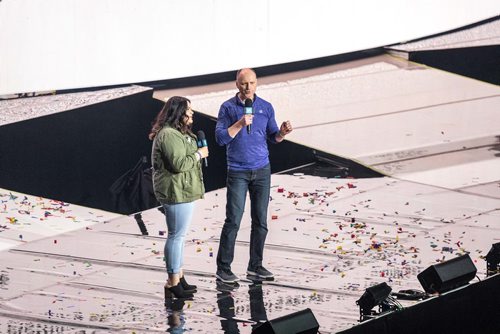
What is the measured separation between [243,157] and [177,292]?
38.5 inches

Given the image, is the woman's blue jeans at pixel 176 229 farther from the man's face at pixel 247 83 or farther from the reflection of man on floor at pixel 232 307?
the man's face at pixel 247 83

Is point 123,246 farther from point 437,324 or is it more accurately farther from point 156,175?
point 437,324

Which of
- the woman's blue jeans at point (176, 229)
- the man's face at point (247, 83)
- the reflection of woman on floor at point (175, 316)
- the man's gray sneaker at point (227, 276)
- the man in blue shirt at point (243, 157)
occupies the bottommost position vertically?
the reflection of woman on floor at point (175, 316)

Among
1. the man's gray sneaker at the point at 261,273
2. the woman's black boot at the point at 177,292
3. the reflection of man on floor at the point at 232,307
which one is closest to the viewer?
the reflection of man on floor at the point at 232,307

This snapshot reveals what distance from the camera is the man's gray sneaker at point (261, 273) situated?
7.62 meters

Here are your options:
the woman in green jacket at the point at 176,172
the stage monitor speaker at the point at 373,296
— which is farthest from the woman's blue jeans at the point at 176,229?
the stage monitor speaker at the point at 373,296

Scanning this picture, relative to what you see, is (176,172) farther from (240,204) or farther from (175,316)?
(175,316)

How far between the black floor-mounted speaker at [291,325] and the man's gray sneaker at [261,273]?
1833mm

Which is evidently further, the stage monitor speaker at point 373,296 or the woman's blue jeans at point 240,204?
the woman's blue jeans at point 240,204

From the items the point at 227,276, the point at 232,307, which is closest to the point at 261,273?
the point at 227,276

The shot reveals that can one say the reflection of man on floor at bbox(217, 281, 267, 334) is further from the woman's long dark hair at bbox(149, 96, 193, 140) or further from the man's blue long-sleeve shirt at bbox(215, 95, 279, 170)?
the woman's long dark hair at bbox(149, 96, 193, 140)

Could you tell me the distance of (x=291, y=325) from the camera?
566cm

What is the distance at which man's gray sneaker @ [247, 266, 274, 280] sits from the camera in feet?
25.0

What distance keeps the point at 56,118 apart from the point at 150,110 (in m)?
1.06
